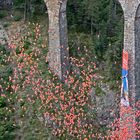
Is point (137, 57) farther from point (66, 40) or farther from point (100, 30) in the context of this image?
point (100, 30)

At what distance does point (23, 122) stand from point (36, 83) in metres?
2.36

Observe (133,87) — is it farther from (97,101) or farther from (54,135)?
(54,135)

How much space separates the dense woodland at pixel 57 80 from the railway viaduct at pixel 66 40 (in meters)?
0.81

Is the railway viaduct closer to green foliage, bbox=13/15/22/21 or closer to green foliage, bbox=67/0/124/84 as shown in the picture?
green foliage, bbox=67/0/124/84

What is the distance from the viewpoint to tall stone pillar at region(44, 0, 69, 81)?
71.8ft

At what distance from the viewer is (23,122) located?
21516 mm

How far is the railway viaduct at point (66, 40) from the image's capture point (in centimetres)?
1914

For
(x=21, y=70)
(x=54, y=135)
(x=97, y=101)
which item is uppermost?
(x=21, y=70)

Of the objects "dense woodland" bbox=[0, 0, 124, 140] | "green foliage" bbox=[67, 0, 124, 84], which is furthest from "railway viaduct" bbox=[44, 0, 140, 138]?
"green foliage" bbox=[67, 0, 124, 84]

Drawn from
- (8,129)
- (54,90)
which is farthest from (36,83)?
(8,129)

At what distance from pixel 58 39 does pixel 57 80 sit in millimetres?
2281

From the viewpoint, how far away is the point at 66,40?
22.8 metres

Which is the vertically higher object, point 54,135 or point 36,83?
point 36,83

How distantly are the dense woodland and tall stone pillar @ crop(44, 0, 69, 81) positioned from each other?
1.69 feet
